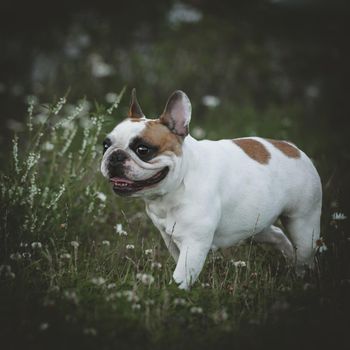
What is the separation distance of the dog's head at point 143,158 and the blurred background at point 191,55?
14.0ft

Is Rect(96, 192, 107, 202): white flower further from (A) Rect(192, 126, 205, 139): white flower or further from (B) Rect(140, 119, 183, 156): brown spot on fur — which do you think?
(A) Rect(192, 126, 205, 139): white flower

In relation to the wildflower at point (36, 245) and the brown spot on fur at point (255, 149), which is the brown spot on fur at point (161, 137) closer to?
the brown spot on fur at point (255, 149)

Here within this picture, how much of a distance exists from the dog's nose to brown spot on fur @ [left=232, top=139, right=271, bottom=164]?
931 mm

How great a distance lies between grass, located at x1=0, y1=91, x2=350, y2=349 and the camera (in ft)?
9.52

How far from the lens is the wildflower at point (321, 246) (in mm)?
3840

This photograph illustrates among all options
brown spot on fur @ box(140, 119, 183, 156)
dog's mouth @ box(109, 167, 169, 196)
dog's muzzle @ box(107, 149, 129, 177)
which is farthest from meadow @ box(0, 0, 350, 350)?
brown spot on fur @ box(140, 119, 183, 156)

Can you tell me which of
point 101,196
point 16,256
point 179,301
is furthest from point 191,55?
→ point 179,301

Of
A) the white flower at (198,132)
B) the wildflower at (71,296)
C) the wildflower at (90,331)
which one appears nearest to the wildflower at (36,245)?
the wildflower at (71,296)

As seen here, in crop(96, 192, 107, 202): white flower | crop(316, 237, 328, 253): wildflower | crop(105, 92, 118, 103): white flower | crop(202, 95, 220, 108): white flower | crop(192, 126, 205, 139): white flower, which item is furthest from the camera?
crop(105, 92, 118, 103): white flower

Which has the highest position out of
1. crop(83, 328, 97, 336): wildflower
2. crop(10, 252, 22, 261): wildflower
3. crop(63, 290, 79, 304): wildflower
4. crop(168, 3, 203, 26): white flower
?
crop(168, 3, 203, 26): white flower

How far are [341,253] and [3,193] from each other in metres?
2.38

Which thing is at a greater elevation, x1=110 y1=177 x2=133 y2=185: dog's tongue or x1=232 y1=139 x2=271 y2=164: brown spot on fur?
x1=232 y1=139 x2=271 y2=164: brown spot on fur

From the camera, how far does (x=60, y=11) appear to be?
905cm

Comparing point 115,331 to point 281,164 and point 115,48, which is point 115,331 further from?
point 115,48
